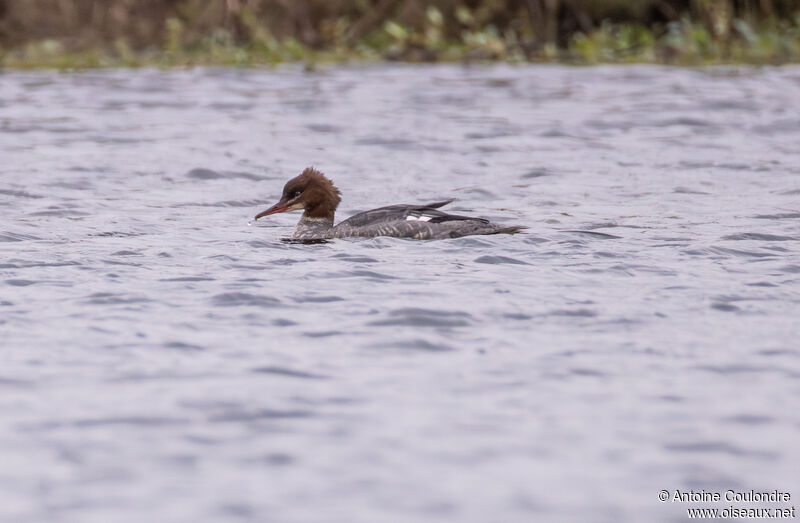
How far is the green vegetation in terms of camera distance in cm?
2870

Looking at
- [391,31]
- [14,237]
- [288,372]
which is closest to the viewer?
[288,372]

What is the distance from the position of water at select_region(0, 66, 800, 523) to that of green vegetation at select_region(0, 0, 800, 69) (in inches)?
459

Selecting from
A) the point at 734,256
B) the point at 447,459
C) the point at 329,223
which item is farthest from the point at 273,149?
the point at 447,459

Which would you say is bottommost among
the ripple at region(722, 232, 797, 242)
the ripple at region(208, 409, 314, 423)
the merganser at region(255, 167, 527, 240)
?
the ripple at region(722, 232, 797, 242)

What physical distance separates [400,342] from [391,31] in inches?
896

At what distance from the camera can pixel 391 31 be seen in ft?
98.0

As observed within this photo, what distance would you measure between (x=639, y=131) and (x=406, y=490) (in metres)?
15.1

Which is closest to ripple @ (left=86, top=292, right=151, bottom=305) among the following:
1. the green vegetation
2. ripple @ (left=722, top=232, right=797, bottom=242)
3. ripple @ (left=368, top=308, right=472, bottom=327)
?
ripple @ (left=368, top=308, right=472, bottom=327)

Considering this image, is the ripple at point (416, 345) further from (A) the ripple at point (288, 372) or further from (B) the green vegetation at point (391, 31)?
(B) the green vegetation at point (391, 31)

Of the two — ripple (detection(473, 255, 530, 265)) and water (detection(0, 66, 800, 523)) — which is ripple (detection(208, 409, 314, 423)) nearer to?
water (detection(0, 66, 800, 523))

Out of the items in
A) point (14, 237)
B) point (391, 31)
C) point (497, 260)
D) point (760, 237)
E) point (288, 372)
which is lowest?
point (760, 237)

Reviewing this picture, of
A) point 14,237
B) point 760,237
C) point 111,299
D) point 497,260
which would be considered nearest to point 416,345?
point 111,299

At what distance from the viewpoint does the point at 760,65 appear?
27203mm

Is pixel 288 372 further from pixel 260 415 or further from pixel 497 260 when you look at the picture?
pixel 497 260
